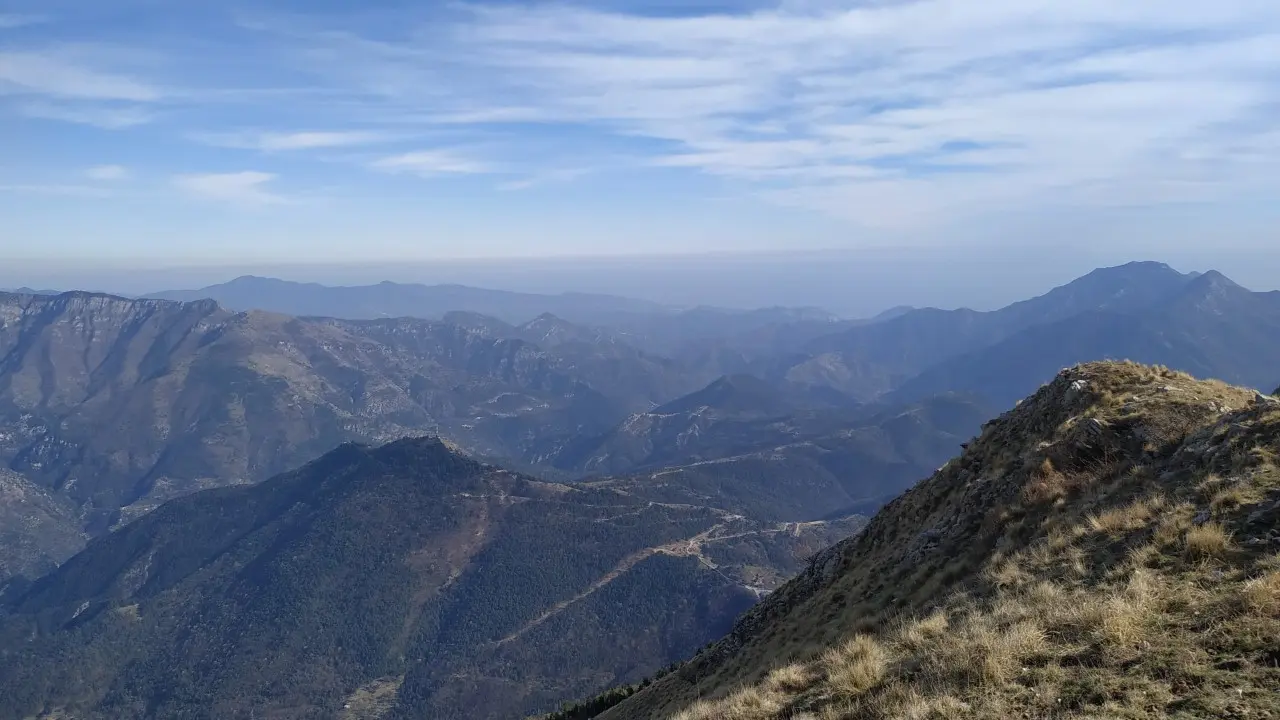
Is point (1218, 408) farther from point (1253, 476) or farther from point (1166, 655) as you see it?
point (1166, 655)

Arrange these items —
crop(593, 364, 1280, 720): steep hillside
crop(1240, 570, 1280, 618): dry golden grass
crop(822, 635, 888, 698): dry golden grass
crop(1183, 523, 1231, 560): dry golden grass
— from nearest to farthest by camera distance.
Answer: crop(593, 364, 1280, 720): steep hillside < crop(1240, 570, 1280, 618): dry golden grass < crop(822, 635, 888, 698): dry golden grass < crop(1183, 523, 1231, 560): dry golden grass

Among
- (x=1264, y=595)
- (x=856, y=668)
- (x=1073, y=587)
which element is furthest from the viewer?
(x=1073, y=587)

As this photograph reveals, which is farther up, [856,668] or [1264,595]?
[1264,595]

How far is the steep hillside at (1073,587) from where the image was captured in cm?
1220

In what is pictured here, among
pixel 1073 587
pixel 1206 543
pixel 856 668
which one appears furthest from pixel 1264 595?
pixel 856 668

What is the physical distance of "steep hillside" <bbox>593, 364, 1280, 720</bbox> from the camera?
40.0 ft

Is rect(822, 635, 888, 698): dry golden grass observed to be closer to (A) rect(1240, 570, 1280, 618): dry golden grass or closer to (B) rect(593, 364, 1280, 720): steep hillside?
(B) rect(593, 364, 1280, 720): steep hillside

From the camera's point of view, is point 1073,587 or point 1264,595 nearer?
point 1264,595

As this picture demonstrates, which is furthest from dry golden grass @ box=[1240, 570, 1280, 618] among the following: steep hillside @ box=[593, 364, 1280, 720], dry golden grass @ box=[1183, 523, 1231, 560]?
dry golden grass @ box=[1183, 523, 1231, 560]

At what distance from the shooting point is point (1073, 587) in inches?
673

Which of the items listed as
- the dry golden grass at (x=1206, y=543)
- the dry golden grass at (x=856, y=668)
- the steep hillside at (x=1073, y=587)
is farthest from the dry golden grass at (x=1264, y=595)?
the dry golden grass at (x=856, y=668)

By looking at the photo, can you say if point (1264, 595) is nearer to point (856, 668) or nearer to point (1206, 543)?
point (1206, 543)

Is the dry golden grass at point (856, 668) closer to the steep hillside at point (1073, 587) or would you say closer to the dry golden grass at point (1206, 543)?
the steep hillside at point (1073, 587)

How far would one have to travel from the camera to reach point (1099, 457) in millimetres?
26250
